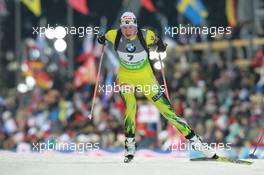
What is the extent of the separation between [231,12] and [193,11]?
1.29 meters

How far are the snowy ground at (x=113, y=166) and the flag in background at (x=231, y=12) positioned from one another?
21.8ft

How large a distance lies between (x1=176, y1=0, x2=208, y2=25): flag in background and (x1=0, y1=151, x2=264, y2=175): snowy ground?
19.0ft

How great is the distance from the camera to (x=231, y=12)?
19500mm

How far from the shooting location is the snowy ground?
11734 mm

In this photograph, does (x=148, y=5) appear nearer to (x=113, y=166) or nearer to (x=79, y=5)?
(x=79, y=5)

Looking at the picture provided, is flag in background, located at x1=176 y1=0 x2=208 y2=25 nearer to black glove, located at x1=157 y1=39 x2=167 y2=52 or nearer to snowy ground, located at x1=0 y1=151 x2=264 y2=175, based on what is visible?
snowy ground, located at x1=0 y1=151 x2=264 y2=175

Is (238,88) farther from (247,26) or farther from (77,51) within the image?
(77,51)

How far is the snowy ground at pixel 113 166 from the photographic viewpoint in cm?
1173

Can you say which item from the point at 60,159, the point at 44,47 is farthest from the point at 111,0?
the point at 60,159

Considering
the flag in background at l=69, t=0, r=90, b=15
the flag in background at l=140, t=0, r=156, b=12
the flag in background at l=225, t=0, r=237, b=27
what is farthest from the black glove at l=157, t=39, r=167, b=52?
the flag in background at l=225, t=0, r=237, b=27

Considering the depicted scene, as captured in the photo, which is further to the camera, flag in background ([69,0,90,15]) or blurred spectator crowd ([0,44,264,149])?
flag in background ([69,0,90,15])

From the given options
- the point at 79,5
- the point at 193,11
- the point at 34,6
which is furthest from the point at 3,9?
the point at 193,11

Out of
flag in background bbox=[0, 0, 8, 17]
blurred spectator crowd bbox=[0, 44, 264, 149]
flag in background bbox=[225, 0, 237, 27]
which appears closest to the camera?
blurred spectator crowd bbox=[0, 44, 264, 149]

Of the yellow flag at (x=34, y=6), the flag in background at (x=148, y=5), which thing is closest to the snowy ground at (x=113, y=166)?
the yellow flag at (x=34, y=6)
